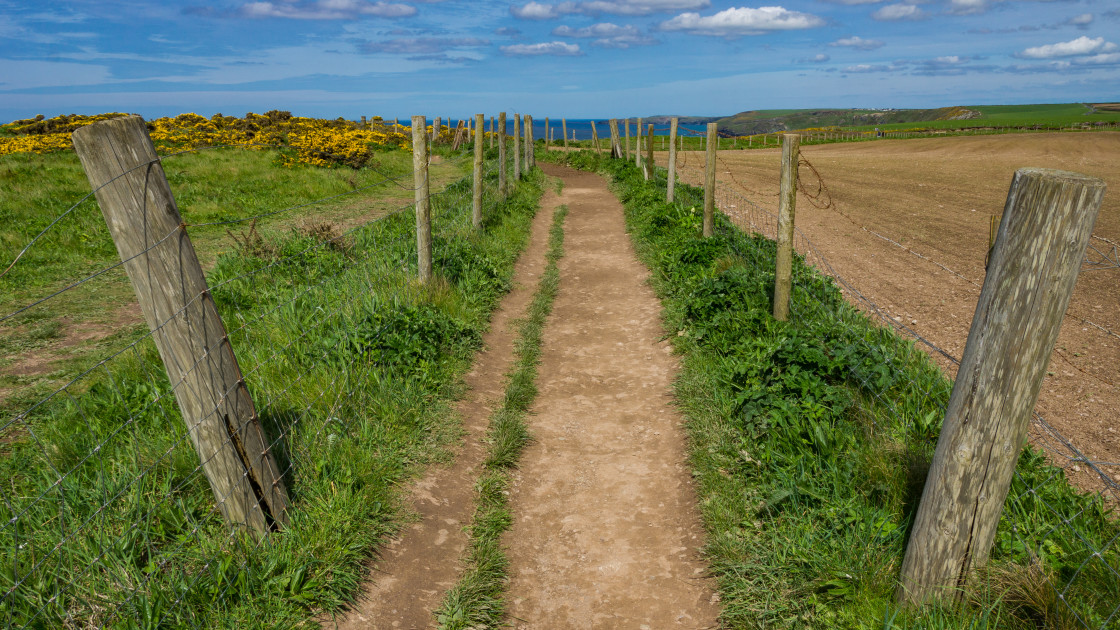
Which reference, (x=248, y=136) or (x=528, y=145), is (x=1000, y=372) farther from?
(x=248, y=136)

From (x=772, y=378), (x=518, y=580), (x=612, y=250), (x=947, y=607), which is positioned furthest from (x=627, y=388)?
(x=612, y=250)

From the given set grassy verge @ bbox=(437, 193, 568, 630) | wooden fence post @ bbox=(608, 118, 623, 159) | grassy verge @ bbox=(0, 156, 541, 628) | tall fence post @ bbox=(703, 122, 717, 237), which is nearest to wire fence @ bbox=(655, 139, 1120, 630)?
tall fence post @ bbox=(703, 122, 717, 237)

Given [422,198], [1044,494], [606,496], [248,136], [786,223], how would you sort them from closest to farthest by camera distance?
[1044,494] → [606,496] → [786,223] → [422,198] → [248,136]

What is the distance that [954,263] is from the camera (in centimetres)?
1105

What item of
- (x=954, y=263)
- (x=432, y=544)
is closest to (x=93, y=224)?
(x=432, y=544)

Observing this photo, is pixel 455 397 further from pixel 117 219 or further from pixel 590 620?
pixel 117 219

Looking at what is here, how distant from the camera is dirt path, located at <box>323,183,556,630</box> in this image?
3123 mm

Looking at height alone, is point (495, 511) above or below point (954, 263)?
below

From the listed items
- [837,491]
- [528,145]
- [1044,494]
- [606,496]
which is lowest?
[606,496]

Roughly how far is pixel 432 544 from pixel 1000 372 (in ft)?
9.54

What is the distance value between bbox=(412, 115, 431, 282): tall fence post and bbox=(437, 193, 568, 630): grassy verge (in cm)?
128

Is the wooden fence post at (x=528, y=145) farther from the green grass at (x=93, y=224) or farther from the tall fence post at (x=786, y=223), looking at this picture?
the tall fence post at (x=786, y=223)

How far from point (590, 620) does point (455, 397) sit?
2470 millimetres

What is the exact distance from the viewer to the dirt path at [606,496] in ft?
10.8
